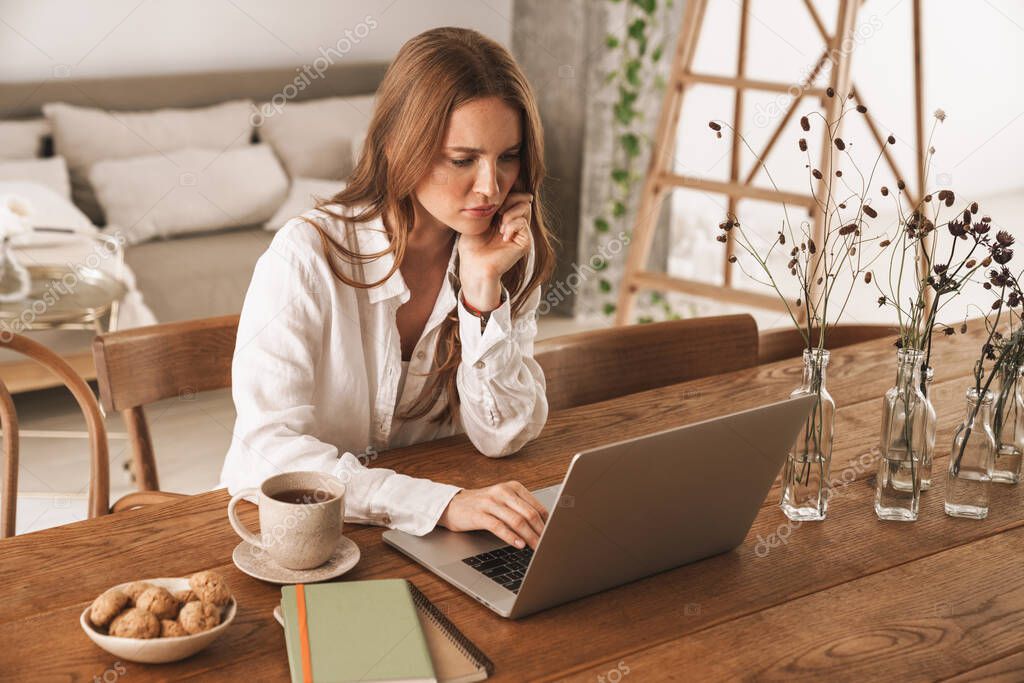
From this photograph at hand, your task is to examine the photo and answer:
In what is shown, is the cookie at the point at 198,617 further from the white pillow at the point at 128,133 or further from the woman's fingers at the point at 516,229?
the white pillow at the point at 128,133

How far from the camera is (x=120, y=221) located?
3.74m

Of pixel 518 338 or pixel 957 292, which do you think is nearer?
pixel 957 292

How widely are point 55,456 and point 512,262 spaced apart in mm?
2094

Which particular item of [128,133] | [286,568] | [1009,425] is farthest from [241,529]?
[128,133]

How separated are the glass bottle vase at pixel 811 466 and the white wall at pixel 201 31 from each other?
11.1ft

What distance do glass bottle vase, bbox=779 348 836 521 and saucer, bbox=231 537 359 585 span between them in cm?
52

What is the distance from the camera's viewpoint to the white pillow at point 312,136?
4.20 meters

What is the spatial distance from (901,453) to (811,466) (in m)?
0.11

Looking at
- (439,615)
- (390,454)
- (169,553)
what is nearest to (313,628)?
(439,615)

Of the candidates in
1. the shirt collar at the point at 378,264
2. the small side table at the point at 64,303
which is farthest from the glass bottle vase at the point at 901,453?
the small side table at the point at 64,303

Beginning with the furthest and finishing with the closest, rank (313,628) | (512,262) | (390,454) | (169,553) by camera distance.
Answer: (512,262)
(390,454)
(169,553)
(313,628)

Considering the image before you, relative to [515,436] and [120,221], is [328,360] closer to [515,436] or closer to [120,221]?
[515,436]

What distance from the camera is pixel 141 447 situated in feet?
5.32

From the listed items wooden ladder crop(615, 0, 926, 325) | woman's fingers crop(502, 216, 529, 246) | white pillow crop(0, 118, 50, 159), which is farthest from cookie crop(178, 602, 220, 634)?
white pillow crop(0, 118, 50, 159)
